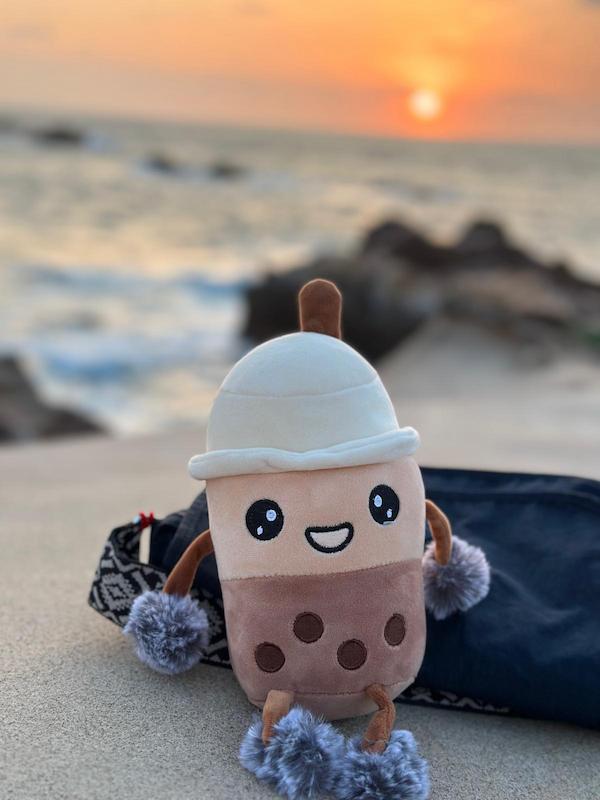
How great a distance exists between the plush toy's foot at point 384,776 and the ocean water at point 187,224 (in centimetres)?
467

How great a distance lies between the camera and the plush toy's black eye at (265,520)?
42.1 inches

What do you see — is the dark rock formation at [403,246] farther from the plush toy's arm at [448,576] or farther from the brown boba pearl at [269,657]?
the brown boba pearl at [269,657]

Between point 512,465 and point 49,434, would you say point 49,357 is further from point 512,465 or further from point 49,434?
point 512,465

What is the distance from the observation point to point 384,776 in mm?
985

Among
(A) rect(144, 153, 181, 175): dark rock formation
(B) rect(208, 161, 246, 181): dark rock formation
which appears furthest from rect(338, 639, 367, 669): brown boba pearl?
(B) rect(208, 161, 246, 181): dark rock formation

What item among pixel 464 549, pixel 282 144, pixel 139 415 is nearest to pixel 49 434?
pixel 139 415

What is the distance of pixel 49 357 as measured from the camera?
23.2 ft

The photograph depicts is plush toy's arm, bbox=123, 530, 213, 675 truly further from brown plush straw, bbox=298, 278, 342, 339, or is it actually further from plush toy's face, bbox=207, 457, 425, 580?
brown plush straw, bbox=298, 278, 342, 339

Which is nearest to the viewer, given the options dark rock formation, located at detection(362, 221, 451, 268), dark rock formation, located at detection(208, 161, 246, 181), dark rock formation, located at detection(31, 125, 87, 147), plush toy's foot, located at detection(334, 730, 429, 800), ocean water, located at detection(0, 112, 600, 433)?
plush toy's foot, located at detection(334, 730, 429, 800)

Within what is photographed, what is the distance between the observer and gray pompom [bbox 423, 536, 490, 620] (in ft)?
4.13

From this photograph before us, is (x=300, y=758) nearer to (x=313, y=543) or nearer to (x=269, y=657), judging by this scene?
(x=269, y=657)

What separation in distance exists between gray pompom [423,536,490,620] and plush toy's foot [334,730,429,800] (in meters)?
0.26

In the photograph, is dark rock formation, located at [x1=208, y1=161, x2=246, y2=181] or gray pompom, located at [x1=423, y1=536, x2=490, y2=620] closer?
gray pompom, located at [x1=423, y1=536, x2=490, y2=620]

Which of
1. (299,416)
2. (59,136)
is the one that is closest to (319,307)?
(299,416)
